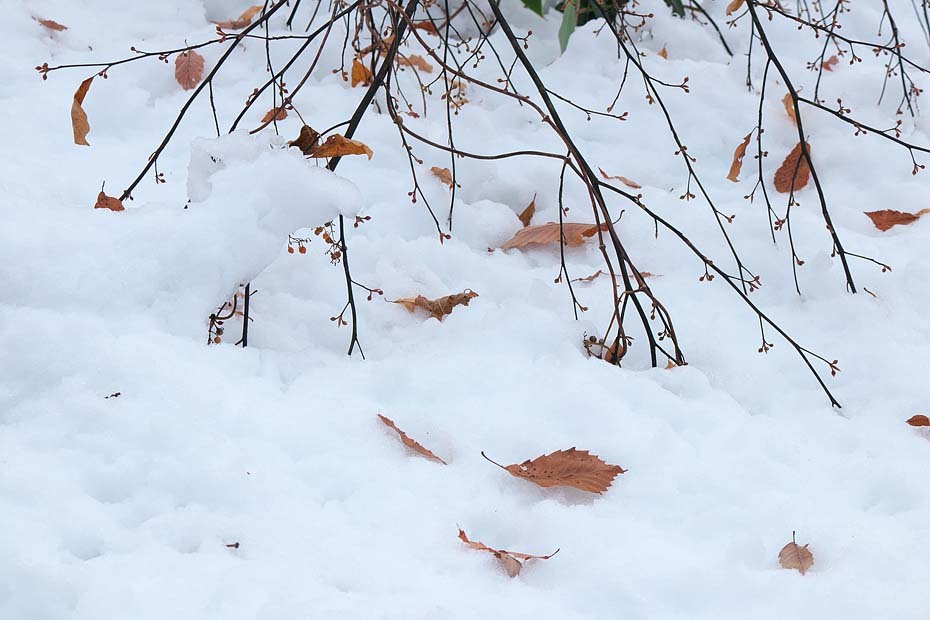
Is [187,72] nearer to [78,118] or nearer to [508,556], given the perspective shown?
[78,118]

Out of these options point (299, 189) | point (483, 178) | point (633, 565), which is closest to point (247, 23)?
point (483, 178)

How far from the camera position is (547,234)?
139cm

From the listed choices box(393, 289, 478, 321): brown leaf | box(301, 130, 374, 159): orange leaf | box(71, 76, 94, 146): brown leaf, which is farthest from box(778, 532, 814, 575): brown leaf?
box(71, 76, 94, 146): brown leaf

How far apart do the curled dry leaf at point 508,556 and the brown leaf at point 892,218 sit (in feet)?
3.25

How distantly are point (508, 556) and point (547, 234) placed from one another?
2.15 feet

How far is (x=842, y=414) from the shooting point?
114 cm

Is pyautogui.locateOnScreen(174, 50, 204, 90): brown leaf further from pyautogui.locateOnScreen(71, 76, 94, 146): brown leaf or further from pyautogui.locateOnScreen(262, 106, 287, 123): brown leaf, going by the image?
pyautogui.locateOnScreen(71, 76, 94, 146): brown leaf

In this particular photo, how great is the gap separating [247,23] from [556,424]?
1.35 metres

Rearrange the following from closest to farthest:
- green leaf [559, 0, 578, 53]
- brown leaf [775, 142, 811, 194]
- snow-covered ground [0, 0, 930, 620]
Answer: snow-covered ground [0, 0, 930, 620]
brown leaf [775, 142, 811, 194]
green leaf [559, 0, 578, 53]

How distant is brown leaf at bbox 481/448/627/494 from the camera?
970mm

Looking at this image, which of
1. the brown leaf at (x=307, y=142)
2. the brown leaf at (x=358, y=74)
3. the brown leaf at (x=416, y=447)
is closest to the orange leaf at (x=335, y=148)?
the brown leaf at (x=307, y=142)

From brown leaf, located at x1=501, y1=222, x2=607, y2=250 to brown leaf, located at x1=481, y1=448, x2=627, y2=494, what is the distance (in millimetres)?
486

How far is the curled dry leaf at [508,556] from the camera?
0.85 meters

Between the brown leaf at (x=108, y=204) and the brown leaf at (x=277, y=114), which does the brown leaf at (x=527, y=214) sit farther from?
the brown leaf at (x=108, y=204)
